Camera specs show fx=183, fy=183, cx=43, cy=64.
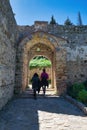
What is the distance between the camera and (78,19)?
180 ft

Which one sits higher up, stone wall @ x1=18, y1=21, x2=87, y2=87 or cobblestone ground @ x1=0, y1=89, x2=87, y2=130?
stone wall @ x1=18, y1=21, x2=87, y2=87

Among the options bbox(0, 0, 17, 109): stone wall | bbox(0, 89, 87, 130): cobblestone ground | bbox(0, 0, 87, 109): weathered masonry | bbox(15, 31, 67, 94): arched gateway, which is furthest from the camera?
bbox(0, 0, 87, 109): weathered masonry

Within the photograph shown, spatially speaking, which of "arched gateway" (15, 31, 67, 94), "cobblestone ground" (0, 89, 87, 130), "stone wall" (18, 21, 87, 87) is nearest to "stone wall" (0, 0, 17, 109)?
"cobblestone ground" (0, 89, 87, 130)

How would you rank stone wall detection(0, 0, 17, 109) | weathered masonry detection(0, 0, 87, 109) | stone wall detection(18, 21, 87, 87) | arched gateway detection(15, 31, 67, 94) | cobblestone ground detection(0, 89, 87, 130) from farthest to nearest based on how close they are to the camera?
1. stone wall detection(18, 21, 87, 87)
2. weathered masonry detection(0, 0, 87, 109)
3. arched gateway detection(15, 31, 67, 94)
4. stone wall detection(0, 0, 17, 109)
5. cobblestone ground detection(0, 89, 87, 130)

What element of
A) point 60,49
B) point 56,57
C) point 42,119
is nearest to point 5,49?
point 42,119

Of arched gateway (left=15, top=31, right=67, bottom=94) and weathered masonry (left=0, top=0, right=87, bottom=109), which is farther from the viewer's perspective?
weathered masonry (left=0, top=0, right=87, bottom=109)

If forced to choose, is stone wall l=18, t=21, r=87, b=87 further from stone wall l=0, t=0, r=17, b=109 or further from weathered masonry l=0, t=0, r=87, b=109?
stone wall l=0, t=0, r=17, b=109

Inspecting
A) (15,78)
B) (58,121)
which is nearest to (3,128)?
(58,121)

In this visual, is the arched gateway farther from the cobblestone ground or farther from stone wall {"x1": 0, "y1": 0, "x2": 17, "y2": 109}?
the cobblestone ground

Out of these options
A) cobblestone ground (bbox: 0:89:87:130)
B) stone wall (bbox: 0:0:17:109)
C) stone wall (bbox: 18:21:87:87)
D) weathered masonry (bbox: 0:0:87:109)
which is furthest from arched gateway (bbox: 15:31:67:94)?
cobblestone ground (bbox: 0:89:87:130)

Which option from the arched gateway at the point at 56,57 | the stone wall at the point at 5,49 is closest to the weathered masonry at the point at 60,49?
the arched gateway at the point at 56,57

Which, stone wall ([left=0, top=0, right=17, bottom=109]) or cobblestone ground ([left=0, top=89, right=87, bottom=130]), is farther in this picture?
stone wall ([left=0, top=0, right=17, bottom=109])

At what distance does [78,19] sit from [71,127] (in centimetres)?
5304

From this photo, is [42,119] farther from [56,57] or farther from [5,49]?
[56,57]
